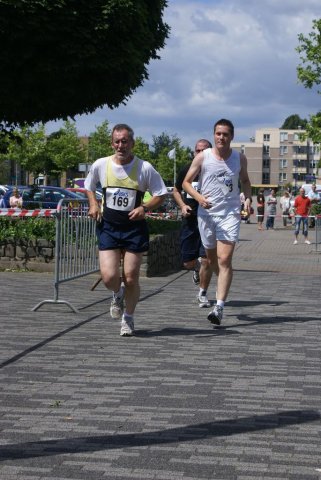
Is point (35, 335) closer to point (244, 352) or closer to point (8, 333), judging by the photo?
point (8, 333)

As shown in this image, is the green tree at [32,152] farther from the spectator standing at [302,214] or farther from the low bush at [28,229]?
the low bush at [28,229]

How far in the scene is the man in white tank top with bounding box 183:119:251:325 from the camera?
30.1ft

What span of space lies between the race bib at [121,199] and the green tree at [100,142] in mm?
80093

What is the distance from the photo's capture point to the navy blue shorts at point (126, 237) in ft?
27.8

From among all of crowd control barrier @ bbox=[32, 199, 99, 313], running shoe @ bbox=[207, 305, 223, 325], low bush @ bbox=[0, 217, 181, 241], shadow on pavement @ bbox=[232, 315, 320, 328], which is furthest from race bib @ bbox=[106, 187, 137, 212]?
low bush @ bbox=[0, 217, 181, 241]

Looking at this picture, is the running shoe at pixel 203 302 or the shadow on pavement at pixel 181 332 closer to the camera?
the shadow on pavement at pixel 181 332

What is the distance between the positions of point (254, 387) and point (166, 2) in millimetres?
15309

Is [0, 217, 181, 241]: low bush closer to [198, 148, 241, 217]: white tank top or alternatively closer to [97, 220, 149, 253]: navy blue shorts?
[198, 148, 241, 217]: white tank top

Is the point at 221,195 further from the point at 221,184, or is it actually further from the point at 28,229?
the point at 28,229

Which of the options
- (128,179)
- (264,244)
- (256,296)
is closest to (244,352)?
(128,179)

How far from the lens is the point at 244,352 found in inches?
308

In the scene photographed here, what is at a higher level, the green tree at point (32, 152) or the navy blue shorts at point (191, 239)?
the green tree at point (32, 152)

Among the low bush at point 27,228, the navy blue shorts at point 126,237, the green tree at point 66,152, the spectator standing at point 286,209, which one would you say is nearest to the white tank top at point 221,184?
the navy blue shorts at point 126,237

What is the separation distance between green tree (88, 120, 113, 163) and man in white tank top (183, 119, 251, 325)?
79261 mm
